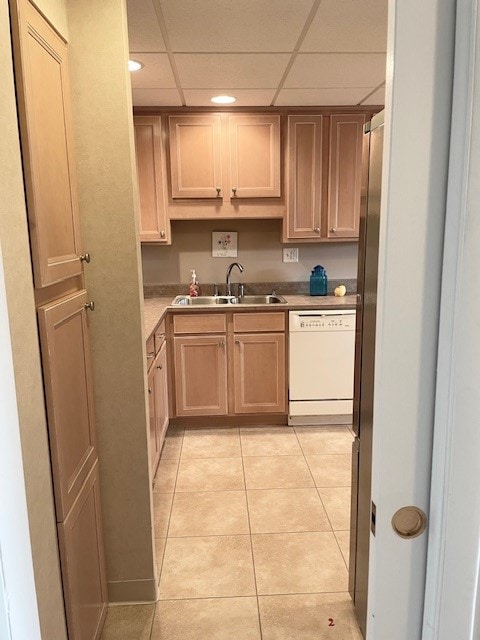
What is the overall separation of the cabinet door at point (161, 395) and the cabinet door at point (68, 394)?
4.09ft

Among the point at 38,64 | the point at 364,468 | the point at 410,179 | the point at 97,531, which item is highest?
the point at 38,64

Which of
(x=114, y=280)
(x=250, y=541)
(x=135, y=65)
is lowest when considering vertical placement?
(x=250, y=541)

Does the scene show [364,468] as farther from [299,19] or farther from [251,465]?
[299,19]

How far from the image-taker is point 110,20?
1577mm

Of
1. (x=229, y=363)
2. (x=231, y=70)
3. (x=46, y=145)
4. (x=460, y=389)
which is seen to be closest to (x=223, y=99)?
(x=231, y=70)

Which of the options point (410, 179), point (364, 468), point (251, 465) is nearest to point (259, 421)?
point (251, 465)

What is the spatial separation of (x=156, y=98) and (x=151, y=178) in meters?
0.55

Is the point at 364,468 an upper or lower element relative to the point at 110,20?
lower

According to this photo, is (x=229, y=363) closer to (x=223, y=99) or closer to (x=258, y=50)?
(x=223, y=99)

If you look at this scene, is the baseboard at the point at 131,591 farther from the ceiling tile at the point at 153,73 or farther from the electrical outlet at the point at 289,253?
the electrical outlet at the point at 289,253

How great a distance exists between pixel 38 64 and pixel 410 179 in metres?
1.06

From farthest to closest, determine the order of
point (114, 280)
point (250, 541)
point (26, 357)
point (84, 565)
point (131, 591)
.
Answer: point (250, 541)
point (131, 591)
point (114, 280)
point (84, 565)
point (26, 357)

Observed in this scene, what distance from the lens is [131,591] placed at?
6.43 ft

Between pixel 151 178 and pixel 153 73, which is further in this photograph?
pixel 151 178
